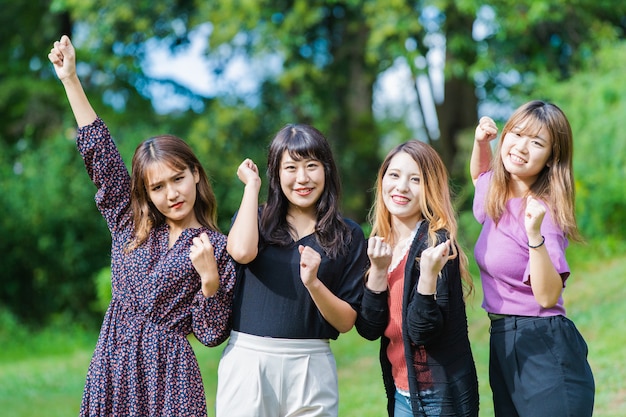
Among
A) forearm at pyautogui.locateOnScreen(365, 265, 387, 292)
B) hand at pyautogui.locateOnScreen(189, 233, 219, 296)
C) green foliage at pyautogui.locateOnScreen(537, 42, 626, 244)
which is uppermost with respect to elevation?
green foliage at pyautogui.locateOnScreen(537, 42, 626, 244)

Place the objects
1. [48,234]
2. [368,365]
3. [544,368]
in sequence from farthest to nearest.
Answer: [48,234]
[368,365]
[544,368]

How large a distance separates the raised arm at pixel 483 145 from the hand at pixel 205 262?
119 centimetres

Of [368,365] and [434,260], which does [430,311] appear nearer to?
[434,260]

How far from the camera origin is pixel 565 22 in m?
11.1

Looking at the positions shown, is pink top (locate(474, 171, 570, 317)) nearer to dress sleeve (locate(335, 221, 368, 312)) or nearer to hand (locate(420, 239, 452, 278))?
hand (locate(420, 239, 452, 278))

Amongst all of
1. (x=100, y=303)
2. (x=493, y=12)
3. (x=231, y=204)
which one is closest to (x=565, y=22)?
(x=493, y=12)

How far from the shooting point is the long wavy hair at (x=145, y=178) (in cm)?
335

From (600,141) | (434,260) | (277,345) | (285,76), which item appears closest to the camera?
(434,260)

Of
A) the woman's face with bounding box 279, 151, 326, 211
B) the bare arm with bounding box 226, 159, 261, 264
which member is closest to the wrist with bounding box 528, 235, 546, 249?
the woman's face with bounding box 279, 151, 326, 211

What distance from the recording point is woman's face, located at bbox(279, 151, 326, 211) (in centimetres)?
325

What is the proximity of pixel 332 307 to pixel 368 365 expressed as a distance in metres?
4.55

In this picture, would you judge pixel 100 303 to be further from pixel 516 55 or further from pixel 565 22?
pixel 565 22

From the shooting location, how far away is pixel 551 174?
318 centimetres

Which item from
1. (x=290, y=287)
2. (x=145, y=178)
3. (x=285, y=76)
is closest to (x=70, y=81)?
(x=145, y=178)
